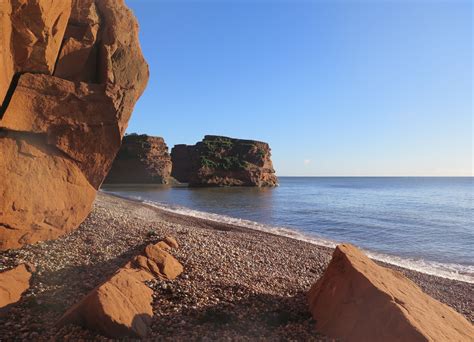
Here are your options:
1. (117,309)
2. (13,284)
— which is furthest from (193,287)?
(13,284)

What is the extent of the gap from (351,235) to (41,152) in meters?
18.8

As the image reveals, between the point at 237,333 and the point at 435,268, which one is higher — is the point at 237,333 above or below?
above

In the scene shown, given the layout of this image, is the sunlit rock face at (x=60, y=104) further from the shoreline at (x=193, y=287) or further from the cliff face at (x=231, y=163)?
the cliff face at (x=231, y=163)

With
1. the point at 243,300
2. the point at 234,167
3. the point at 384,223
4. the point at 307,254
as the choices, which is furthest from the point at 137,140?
the point at 243,300

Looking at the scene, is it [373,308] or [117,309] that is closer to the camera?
[117,309]

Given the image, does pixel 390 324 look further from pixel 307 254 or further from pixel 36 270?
pixel 307 254

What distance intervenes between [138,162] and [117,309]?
81014 millimetres

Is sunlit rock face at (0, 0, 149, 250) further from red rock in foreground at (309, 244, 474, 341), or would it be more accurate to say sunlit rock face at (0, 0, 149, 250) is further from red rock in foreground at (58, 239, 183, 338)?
red rock in foreground at (309, 244, 474, 341)

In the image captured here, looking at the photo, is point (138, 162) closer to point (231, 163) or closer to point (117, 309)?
point (231, 163)

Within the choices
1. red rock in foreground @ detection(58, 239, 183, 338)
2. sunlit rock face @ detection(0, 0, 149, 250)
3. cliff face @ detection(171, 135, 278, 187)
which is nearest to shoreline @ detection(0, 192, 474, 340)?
red rock in foreground @ detection(58, 239, 183, 338)

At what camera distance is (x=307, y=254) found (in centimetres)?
1441

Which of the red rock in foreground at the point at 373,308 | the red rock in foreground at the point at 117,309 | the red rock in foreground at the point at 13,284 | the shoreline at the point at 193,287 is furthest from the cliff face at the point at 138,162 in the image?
the red rock in foreground at the point at 373,308

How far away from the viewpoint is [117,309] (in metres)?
5.68

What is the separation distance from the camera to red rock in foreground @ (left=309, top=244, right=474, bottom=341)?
538 cm
